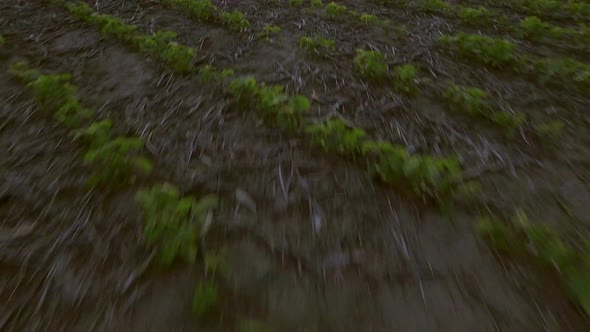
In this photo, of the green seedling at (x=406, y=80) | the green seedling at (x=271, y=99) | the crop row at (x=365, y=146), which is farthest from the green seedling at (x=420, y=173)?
the green seedling at (x=406, y=80)

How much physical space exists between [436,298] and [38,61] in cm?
413

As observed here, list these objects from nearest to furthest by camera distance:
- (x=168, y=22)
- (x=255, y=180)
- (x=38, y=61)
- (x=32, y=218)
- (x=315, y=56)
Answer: (x=32, y=218), (x=255, y=180), (x=38, y=61), (x=315, y=56), (x=168, y=22)

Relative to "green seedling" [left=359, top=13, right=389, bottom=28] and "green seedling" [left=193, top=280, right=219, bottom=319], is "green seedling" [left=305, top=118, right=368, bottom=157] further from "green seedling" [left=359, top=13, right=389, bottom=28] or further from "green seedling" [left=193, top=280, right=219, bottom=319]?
"green seedling" [left=359, top=13, right=389, bottom=28]

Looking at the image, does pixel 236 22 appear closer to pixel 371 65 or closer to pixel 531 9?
pixel 371 65

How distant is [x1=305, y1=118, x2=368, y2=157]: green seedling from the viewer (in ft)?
7.49

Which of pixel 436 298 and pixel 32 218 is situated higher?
pixel 436 298

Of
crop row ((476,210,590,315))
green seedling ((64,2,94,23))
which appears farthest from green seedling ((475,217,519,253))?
green seedling ((64,2,94,23))

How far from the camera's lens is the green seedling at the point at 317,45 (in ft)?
13.0

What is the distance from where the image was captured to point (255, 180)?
2.10 metres

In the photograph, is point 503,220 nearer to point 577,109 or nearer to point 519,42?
point 577,109

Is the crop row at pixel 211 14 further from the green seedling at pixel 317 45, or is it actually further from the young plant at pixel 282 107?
the young plant at pixel 282 107

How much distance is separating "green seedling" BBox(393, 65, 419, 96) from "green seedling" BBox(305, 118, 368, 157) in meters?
0.91

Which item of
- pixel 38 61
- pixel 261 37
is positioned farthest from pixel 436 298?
pixel 38 61

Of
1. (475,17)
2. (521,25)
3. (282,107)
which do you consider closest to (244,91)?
(282,107)
